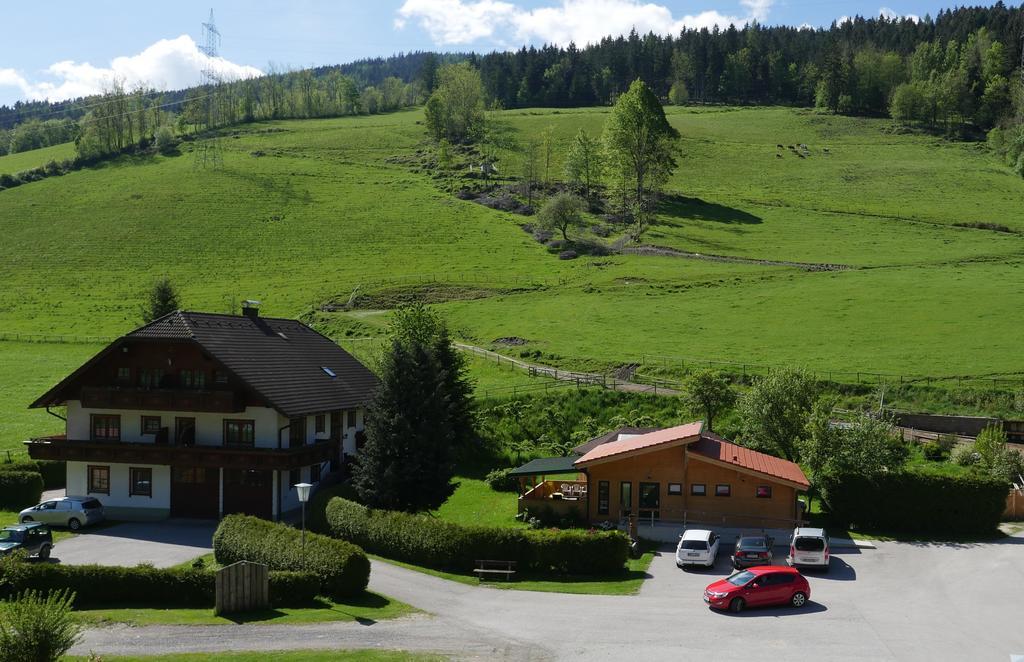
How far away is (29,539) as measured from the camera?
113ft

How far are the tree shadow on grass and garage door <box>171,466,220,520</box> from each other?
265 feet

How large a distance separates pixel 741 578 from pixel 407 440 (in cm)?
1654

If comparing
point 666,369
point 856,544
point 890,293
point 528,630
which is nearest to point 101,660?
point 528,630

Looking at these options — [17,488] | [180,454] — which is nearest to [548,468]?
[180,454]

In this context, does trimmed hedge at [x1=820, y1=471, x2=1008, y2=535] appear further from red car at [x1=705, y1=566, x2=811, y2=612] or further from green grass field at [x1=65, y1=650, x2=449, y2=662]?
green grass field at [x1=65, y1=650, x2=449, y2=662]

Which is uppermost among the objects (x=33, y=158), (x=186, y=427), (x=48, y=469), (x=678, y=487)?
(x=33, y=158)

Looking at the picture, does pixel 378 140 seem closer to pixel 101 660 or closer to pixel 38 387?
pixel 38 387

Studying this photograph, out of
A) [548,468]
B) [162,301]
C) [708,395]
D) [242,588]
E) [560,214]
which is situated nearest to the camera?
[242,588]

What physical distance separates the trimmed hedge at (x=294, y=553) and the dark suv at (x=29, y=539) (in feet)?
24.6

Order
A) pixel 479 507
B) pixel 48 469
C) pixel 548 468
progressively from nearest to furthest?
pixel 548 468 → pixel 479 507 → pixel 48 469

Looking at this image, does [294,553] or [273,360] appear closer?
[294,553]

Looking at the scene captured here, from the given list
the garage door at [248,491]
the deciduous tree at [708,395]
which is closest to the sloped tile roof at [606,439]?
the deciduous tree at [708,395]

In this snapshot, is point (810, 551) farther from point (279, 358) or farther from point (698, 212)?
point (698, 212)

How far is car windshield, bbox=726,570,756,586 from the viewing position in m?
28.1
